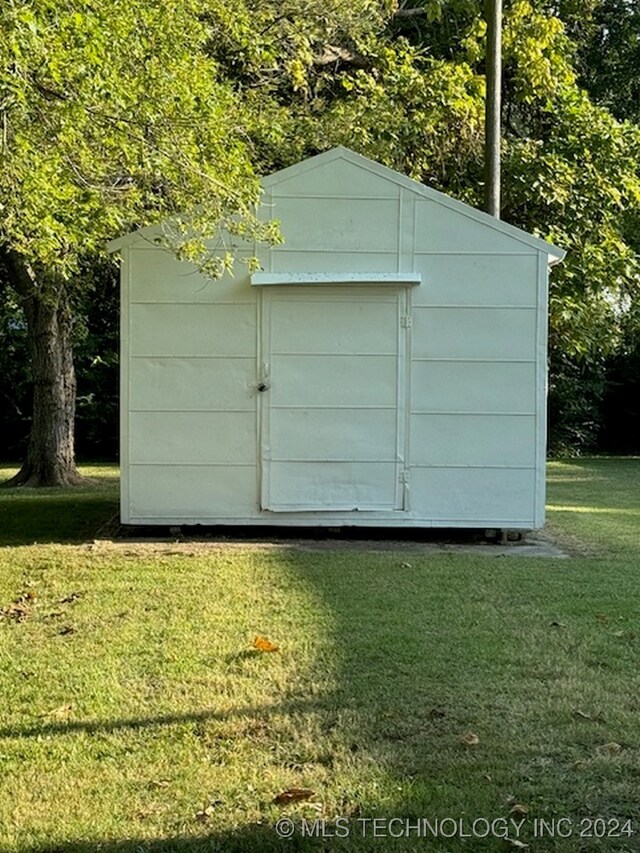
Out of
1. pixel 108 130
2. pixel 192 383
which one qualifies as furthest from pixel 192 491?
pixel 108 130

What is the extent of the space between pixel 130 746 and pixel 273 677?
930mm

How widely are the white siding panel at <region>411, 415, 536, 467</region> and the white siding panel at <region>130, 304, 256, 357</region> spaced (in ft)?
5.47

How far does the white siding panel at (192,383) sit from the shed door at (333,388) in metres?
0.19

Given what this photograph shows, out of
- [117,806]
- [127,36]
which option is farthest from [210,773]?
[127,36]

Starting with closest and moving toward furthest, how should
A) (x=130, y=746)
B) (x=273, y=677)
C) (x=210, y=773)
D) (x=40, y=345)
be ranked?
(x=210, y=773), (x=130, y=746), (x=273, y=677), (x=40, y=345)

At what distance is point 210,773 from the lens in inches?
119

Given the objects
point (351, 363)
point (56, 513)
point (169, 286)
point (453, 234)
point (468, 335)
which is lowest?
point (56, 513)

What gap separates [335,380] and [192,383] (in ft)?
4.11

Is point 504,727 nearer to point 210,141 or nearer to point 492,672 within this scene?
point 492,672

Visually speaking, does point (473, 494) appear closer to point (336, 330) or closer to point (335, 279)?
point (336, 330)

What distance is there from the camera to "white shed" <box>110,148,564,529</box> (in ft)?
26.0

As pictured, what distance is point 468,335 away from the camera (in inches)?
313

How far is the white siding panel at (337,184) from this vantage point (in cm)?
790

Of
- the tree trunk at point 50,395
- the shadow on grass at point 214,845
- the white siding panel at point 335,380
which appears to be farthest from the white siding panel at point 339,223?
the shadow on grass at point 214,845
